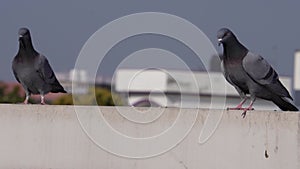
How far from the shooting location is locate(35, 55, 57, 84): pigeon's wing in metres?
11.0

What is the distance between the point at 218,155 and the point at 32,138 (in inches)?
99.1

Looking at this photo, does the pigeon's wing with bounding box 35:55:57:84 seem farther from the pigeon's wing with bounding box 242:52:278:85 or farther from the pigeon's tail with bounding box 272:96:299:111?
→ the pigeon's tail with bounding box 272:96:299:111

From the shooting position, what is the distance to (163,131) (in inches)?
339

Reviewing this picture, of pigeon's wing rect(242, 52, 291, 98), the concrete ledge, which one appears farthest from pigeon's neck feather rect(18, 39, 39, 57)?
pigeon's wing rect(242, 52, 291, 98)

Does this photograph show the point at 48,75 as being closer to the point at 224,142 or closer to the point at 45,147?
the point at 45,147

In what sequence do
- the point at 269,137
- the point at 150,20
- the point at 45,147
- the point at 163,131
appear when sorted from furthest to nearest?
the point at 150,20 < the point at 45,147 < the point at 163,131 < the point at 269,137

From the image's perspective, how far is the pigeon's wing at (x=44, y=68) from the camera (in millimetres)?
11000

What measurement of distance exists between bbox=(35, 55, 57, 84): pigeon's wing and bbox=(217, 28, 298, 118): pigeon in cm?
289

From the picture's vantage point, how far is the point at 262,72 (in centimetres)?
954

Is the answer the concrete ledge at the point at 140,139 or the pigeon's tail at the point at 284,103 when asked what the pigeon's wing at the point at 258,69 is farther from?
the concrete ledge at the point at 140,139

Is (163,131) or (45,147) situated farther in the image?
(45,147)

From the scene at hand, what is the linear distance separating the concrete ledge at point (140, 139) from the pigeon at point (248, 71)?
1200 millimetres

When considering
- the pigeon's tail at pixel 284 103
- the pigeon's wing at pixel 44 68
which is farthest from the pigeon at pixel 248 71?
the pigeon's wing at pixel 44 68

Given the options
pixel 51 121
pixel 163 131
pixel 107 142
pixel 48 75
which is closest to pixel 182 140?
pixel 163 131
